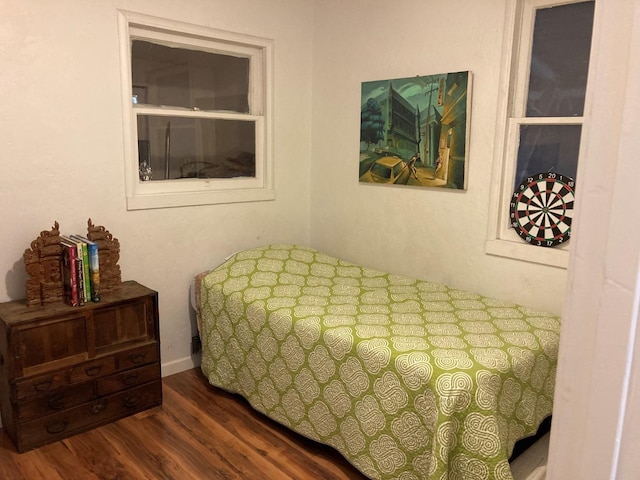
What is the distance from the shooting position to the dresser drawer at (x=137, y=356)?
250 cm

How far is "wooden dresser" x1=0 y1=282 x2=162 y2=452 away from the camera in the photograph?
221 centimetres

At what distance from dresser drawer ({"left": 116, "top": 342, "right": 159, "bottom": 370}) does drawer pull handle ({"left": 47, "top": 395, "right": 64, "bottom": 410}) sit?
0.28 metres

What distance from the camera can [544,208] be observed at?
2.44 metres

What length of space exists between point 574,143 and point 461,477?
158 cm

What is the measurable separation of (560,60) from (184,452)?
2527 millimetres

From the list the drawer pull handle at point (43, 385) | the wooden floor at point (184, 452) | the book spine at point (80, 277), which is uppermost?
the book spine at point (80, 277)

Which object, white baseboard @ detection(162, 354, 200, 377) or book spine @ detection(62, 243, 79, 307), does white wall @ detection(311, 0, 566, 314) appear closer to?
white baseboard @ detection(162, 354, 200, 377)

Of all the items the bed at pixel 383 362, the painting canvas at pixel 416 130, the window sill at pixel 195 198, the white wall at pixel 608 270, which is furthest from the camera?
the window sill at pixel 195 198

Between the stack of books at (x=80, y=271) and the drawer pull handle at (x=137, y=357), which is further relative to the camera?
the drawer pull handle at (x=137, y=357)

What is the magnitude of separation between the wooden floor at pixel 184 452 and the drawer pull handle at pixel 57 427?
0.06 m

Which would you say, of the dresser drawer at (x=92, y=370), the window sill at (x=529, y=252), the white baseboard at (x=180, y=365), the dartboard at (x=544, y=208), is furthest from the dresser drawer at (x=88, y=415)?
the dartboard at (x=544, y=208)

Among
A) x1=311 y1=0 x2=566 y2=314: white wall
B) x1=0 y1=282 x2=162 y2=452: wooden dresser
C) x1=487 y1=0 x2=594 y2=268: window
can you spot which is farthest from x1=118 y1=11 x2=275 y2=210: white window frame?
x1=487 y1=0 x2=594 y2=268: window

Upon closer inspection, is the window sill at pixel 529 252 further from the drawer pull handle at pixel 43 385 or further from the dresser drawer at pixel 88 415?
the drawer pull handle at pixel 43 385

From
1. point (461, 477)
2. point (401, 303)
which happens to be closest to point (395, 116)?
point (401, 303)
